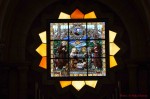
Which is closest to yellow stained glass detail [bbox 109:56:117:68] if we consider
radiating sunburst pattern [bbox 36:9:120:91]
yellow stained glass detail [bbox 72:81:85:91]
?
radiating sunburst pattern [bbox 36:9:120:91]

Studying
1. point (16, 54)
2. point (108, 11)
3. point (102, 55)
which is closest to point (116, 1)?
point (108, 11)

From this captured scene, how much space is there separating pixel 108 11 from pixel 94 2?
0.46 meters

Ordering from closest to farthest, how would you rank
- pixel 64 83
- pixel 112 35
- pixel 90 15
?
1. pixel 64 83
2. pixel 112 35
3. pixel 90 15

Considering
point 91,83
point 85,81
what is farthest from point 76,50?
point 91,83

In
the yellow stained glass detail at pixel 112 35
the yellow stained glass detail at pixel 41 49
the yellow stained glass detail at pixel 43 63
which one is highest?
the yellow stained glass detail at pixel 112 35

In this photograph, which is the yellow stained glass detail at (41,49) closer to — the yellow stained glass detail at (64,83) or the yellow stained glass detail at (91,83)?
the yellow stained glass detail at (64,83)

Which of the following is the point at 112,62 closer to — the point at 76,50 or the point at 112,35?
the point at 112,35

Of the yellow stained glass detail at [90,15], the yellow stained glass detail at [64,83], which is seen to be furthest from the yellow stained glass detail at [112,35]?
the yellow stained glass detail at [64,83]

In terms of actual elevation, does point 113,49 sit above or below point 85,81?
above

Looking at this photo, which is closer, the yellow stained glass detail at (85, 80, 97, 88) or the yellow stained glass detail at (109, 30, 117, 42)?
the yellow stained glass detail at (85, 80, 97, 88)

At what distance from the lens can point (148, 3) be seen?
15.6 meters

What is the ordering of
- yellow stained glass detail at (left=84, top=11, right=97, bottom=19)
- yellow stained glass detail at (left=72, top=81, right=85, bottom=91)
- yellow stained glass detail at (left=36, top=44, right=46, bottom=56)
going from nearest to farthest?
yellow stained glass detail at (left=72, top=81, right=85, bottom=91)
yellow stained glass detail at (left=36, top=44, right=46, bottom=56)
yellow stained glass detail at (left=84, top=11, right=97, bottom=19)

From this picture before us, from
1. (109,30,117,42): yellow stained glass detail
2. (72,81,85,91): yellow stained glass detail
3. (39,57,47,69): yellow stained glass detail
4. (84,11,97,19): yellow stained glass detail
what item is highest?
(84,11,97,19): yellow stained glass detail

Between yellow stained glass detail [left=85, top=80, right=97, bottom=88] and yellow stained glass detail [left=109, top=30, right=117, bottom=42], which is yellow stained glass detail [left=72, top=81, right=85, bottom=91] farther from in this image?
yellow stained glass detail [left=109, top=30, right=117, bottom=42]
